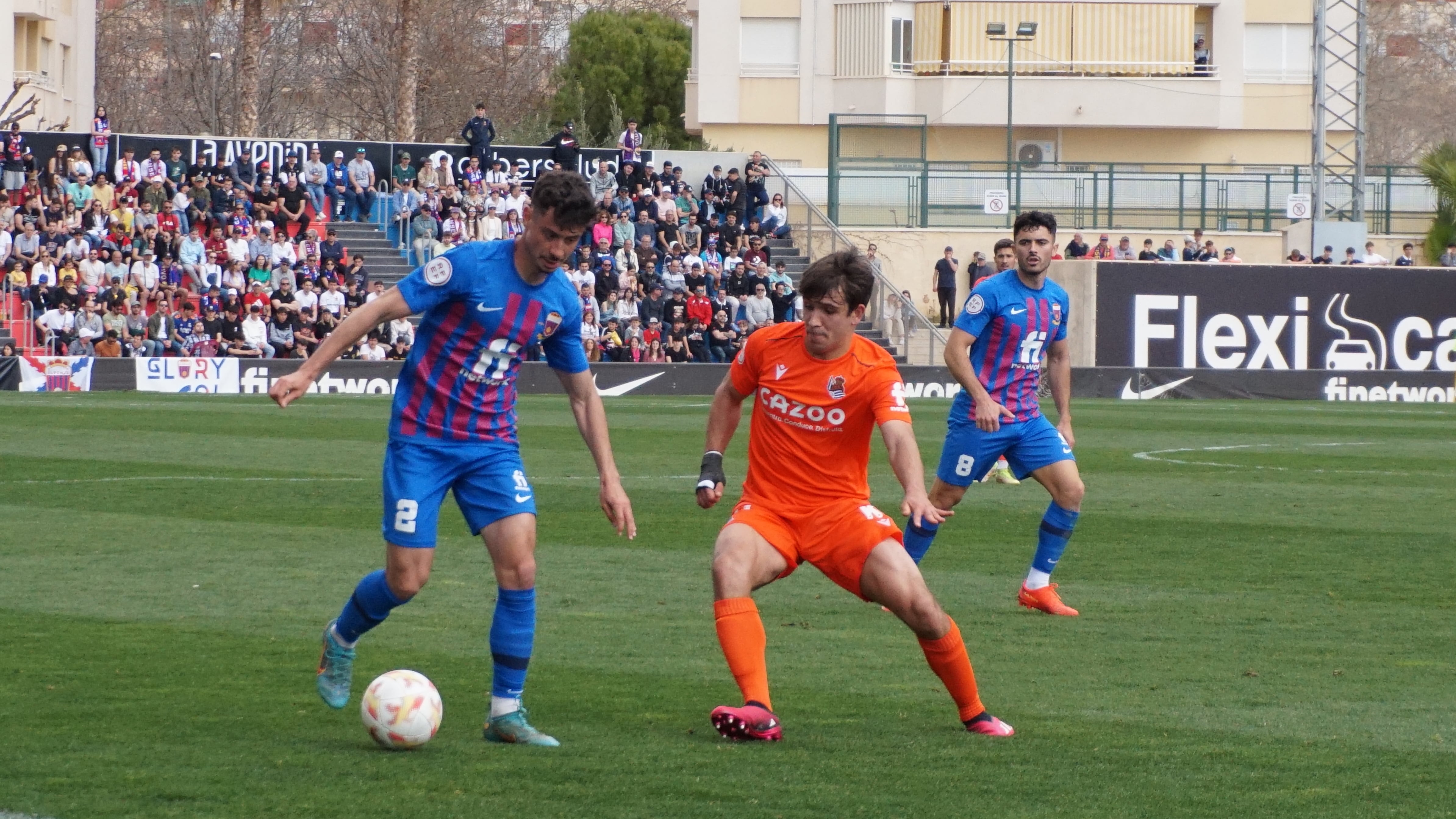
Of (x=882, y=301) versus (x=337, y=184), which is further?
(x=337, y=184)

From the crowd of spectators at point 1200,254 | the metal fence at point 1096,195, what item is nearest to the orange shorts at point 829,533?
the crowd of spectators at point 1200,254

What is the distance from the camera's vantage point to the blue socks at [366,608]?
6332mm

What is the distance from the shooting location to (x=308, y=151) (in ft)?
117

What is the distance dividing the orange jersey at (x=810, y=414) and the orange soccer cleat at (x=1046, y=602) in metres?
3.11

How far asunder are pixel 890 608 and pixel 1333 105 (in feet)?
A: 181

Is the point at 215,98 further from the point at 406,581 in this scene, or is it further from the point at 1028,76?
the point at 406,581

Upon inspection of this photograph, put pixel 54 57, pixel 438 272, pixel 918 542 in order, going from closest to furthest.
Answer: pixel 438 272 → pixel 918 542 → pixel 54 57

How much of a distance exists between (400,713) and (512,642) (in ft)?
1.47

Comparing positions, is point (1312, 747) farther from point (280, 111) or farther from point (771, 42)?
point (280, 111)

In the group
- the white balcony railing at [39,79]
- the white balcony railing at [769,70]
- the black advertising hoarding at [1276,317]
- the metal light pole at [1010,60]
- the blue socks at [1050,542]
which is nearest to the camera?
the blue socks at [1050,542]

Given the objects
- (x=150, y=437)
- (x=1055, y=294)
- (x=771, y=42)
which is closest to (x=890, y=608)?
(x=1055, y=294)

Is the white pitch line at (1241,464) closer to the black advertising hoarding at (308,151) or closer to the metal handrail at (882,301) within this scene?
the metal handrail at (882,301)

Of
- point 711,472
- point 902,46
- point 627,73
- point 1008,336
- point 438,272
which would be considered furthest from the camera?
point 627,73

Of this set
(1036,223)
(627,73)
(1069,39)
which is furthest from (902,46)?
(1036,223)
